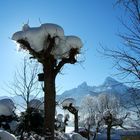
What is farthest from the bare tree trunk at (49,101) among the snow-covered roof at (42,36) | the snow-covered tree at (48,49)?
the snow-covered roof at (42,36)

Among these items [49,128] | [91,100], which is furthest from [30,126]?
[91,100]

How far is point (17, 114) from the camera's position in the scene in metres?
24.2

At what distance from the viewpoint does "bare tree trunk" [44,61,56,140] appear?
15.8m

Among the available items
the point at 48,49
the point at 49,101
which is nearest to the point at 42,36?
the point at 48,49

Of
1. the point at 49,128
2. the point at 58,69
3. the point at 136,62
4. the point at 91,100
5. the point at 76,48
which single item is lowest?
the point at 49,128

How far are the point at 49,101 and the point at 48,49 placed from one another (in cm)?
237

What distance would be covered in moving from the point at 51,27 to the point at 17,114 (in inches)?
404

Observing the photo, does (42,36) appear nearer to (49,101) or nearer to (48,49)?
(48,49)

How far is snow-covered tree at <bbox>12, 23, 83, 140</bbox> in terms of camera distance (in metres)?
15.7

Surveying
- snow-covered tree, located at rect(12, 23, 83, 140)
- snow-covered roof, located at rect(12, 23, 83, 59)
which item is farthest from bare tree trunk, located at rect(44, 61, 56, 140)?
snow-covered roof, located at rect(12, 23, 83, 59)

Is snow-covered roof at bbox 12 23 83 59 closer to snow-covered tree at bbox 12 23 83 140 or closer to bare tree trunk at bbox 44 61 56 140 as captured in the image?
snow-covered tree at bbox 12 23 83 140

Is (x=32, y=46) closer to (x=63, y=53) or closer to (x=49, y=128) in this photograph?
(x=63, y=53)

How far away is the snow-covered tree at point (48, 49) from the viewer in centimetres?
1573

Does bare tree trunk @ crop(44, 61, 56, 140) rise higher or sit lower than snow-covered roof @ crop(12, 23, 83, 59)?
lower
